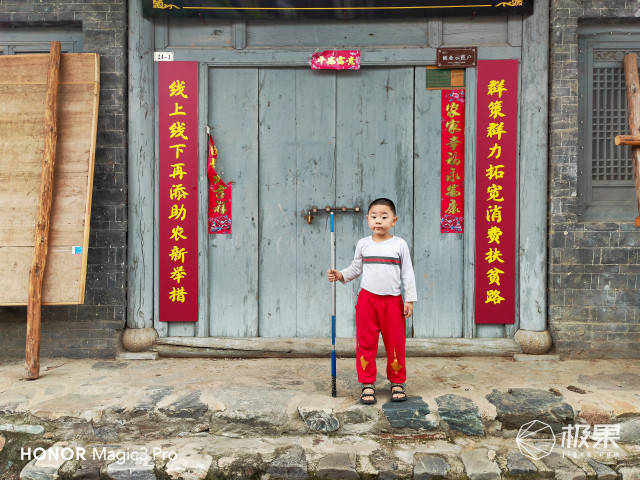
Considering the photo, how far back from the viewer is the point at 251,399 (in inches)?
135

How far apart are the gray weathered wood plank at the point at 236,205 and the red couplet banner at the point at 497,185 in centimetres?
203

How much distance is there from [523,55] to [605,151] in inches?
45.3

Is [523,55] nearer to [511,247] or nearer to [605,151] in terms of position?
[605,151]

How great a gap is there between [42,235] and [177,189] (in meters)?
1.15

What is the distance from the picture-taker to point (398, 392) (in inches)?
133

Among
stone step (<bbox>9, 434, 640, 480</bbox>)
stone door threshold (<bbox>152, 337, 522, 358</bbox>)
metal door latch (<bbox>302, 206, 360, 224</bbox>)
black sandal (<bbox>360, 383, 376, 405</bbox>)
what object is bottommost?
stone step (<bbox>9, 434, 640, 480</bbox>)

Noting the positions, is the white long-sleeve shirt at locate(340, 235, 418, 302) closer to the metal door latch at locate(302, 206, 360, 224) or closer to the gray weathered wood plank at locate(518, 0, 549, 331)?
the metal door latch at locate(302, 206, 360, 224)

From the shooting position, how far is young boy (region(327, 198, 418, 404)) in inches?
131

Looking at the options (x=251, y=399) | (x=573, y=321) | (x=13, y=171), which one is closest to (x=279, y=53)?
(x=13, y=171)

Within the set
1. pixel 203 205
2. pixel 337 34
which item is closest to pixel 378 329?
pixel 203 205

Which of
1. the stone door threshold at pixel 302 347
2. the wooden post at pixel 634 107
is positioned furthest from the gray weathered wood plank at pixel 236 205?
the wooden post at pixel 634 107

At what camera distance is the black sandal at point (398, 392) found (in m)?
3.35

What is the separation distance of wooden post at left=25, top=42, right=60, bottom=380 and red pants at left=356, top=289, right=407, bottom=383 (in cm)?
246

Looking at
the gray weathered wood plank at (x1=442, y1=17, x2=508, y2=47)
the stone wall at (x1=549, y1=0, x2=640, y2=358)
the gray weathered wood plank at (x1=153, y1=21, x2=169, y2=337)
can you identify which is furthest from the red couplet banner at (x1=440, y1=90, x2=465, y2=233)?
the gray weathered wood plank at (x1=153, y1=21, x2=169, y2=337)
